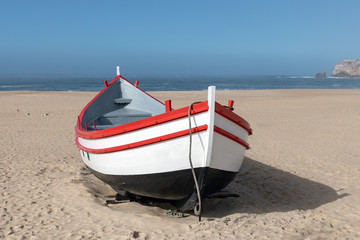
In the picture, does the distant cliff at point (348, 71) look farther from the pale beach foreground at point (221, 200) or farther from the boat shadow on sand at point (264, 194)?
the boat shadow on sand at point (264, 194)

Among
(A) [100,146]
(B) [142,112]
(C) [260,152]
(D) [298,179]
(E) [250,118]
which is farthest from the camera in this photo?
(E) [250,118]

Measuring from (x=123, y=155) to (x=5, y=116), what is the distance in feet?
50.6

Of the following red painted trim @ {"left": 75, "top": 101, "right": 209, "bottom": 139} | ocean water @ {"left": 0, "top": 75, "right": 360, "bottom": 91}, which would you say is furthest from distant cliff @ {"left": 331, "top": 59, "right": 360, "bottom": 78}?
red painted trim @ {"left": 75, "top": 101, "right": 209, "bottom": 139}

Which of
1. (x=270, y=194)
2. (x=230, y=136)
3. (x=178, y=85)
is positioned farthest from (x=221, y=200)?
(x=178, y=85)

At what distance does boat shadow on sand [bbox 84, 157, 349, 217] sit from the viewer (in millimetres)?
6152

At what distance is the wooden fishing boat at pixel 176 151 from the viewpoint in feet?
15.5

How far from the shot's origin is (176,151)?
487 cm

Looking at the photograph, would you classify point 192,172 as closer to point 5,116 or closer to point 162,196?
point 162,196

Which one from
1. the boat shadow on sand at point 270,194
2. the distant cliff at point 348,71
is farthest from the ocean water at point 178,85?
the distant cliff at point 348,71

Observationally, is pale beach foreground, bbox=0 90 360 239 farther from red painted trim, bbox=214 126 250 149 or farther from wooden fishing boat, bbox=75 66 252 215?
red painted trim, bbox=214 126 250 149

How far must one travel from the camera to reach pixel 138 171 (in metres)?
5.30

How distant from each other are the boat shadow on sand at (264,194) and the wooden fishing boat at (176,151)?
0.83m

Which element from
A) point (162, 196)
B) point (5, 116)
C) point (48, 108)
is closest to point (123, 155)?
point (162, 196)

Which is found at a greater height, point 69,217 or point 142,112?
point 142,112
